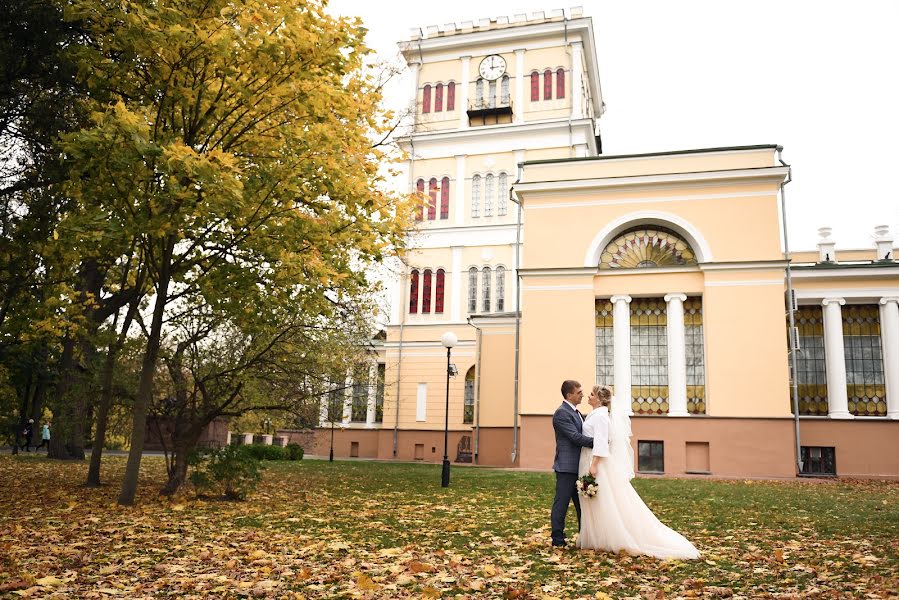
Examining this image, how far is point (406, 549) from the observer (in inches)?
308

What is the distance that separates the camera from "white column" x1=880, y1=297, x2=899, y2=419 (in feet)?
78.0

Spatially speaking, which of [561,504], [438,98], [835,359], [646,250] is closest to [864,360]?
[835,359]

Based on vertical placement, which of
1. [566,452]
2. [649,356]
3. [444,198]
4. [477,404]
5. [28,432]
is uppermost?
[444,198]

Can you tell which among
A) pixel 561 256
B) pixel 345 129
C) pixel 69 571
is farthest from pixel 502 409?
pixel 69 571

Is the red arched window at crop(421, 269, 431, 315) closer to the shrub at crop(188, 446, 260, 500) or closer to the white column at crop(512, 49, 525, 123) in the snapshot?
the white column at crop(512, 49, 525, 123)

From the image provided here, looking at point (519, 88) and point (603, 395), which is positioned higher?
point (519, 88)

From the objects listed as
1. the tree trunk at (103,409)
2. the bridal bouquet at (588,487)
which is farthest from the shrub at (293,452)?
the bridal bouquet at (588,487)

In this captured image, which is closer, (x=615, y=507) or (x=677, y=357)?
(x=615, y=507)

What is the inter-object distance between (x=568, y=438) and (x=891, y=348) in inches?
827

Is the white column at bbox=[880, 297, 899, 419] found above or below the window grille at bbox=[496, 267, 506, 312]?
below

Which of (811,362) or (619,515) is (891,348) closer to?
(811,362)

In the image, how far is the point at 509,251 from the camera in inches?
1544

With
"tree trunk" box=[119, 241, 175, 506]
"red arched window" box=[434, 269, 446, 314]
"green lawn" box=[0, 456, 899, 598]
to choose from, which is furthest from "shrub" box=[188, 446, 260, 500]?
"red arched window" box=[434, 269, 446, 314]

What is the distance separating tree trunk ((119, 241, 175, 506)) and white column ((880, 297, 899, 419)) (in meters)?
23.1
